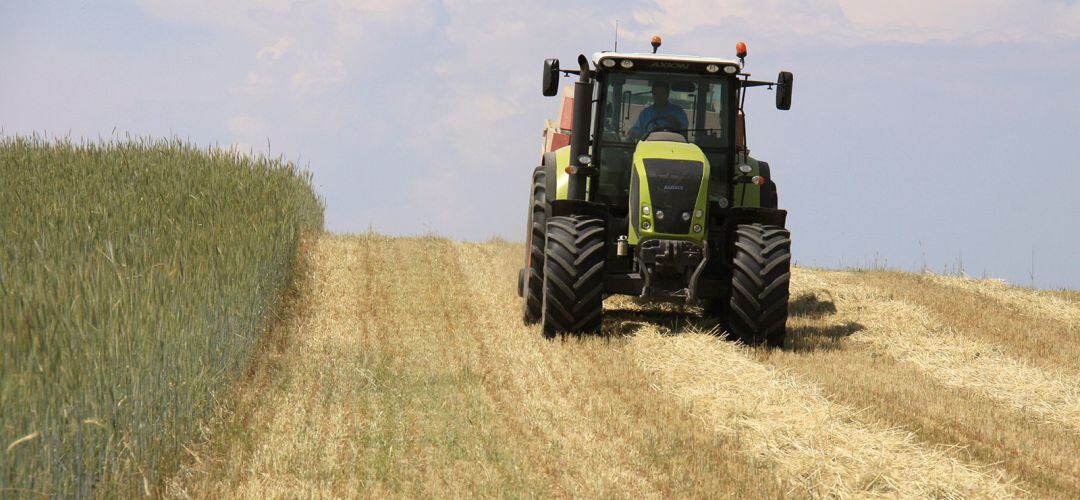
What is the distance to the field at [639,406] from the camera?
5855 millimetres

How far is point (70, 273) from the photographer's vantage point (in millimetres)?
6305

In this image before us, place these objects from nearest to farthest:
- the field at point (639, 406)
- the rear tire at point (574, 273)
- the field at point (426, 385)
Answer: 1. the field at point (426, 385)
2. the field at point (639, 406)
3. the rear tire at point (574, 273)

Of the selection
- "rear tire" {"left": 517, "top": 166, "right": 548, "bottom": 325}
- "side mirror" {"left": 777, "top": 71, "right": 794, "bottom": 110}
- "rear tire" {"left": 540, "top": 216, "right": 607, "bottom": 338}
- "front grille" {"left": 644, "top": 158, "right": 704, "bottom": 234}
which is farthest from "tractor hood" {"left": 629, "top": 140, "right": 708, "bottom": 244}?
"rear tire" {"left": 517, "top": 166, "right": 548, "bottom": 325}

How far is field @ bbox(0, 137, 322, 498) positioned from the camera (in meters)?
4.69

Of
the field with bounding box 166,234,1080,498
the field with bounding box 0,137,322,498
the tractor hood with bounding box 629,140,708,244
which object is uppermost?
the tractor hood with bounding box 629,140,708,244

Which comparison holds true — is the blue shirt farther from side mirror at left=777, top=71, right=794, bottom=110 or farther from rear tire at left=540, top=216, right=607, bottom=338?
rear tire at left=540, top=216, right=607, bottom=338

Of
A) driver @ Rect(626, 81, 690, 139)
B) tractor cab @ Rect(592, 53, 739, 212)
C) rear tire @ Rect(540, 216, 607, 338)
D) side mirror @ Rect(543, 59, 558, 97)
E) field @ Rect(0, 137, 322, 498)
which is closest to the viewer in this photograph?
field @ Rect(0, 137, 322, 498)

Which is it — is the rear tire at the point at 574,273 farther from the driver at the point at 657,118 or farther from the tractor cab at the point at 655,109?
the driver at the point at 657,118

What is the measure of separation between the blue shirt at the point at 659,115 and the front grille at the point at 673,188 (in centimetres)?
76

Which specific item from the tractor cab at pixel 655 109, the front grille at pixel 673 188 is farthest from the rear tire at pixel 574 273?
the tractor cab at pixel 655 109

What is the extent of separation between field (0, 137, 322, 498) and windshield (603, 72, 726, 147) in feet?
11.1

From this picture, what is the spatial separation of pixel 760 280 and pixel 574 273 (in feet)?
5.09

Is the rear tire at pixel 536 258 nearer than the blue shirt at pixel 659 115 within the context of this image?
No

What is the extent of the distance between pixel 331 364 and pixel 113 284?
2.68 m
